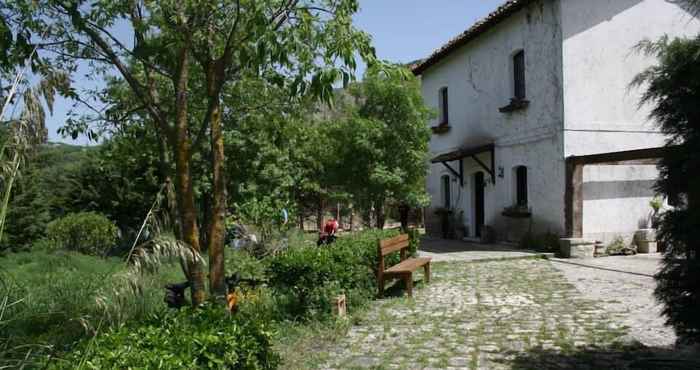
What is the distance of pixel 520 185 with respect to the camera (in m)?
14.1

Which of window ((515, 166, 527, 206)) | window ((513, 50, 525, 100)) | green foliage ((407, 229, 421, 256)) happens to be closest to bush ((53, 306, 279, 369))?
green foliage ((407, 229, 421, 256))

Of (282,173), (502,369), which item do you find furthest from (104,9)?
(282,173)

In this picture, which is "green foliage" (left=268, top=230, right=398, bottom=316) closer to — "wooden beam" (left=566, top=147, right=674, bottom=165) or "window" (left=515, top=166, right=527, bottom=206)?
"wooden beam" (left=566, top=147, right=674, bottom=165)

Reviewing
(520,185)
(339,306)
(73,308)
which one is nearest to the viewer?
(73,308)

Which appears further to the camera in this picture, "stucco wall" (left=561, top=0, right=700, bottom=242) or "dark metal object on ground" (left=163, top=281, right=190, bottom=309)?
"stucco wall" (left=561, top=0, right=700, bottom=242)

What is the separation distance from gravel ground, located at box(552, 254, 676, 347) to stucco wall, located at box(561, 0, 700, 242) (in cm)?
139

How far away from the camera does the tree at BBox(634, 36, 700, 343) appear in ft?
11.8

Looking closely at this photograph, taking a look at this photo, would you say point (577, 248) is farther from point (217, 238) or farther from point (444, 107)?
point (217, 238)

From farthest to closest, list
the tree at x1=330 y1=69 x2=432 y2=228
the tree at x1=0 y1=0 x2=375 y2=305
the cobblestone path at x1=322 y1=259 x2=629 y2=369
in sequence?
the tree at x1=330 y1=69 x2=432 y2=228
the cobblestone path at x1=322 y1=259 x2=629 y2=369
the tree at x1=0 y1=0 x2=375 y2=305

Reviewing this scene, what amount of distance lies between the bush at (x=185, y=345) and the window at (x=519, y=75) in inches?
474

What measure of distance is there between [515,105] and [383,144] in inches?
161

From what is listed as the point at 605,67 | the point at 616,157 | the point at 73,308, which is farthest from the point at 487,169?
the point at 73,308

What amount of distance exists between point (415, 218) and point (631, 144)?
15.0 m

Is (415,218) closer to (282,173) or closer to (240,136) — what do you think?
(282,173)
